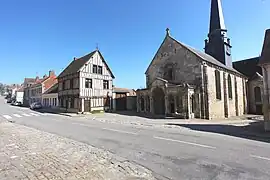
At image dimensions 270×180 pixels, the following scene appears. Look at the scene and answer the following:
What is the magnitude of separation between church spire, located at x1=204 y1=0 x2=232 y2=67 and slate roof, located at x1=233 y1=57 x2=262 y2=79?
6264 mm

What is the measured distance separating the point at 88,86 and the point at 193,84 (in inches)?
583

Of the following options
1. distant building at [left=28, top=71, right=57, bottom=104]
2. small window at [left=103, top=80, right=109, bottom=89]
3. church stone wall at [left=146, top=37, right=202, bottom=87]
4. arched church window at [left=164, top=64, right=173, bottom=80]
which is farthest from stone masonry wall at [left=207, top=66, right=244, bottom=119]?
distant building at [left=28, top=71, right=57, bottom=104]

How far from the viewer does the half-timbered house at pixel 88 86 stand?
87.4 ft

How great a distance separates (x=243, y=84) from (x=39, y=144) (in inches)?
1279

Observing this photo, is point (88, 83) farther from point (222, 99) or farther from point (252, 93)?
point (252, 93)

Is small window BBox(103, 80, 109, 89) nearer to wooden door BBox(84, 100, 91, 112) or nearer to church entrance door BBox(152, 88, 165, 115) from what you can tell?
wooden door BBox(84, 100, 91, 112)

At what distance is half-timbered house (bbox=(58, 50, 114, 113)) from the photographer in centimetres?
2662

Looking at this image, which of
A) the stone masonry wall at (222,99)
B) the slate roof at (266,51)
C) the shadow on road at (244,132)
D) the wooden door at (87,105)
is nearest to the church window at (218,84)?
the stone masonry wall at (222,99)

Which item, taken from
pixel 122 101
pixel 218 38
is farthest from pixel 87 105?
pixel 218 38

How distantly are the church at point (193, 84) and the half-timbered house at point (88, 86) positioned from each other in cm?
652

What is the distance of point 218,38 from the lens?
30672mm

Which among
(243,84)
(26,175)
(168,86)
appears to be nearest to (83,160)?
(26,175)

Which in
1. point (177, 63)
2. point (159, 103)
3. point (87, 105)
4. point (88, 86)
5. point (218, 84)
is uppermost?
point (177, 63)

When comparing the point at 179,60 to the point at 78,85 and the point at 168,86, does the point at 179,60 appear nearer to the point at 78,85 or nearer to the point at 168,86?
the point at 168,86
